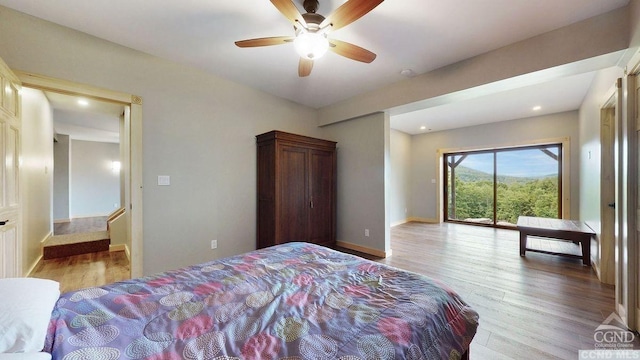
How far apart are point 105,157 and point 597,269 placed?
1151 centimetres

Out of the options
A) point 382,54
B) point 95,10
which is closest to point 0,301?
point 95,10

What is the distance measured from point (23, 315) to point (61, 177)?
829cm

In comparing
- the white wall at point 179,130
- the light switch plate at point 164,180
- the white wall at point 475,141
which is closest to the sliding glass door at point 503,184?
the white wall at point 475,141

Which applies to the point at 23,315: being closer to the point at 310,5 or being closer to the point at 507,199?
the point at 310,5

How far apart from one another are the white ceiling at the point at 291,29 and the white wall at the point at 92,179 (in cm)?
734

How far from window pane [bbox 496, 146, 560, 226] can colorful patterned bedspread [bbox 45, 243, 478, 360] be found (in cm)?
568

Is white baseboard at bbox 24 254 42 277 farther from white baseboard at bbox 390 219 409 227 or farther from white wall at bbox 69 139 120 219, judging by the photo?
white baseboard at bbox 390 219 409 227

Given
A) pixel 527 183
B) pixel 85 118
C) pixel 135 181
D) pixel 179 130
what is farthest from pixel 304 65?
pixel 527 183

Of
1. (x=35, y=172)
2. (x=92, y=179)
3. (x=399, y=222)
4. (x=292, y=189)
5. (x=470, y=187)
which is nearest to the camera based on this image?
(x=35, y=172)

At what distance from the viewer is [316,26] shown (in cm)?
178

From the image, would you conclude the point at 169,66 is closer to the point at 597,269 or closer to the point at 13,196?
the point at 13,196

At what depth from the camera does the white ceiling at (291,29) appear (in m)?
1.89

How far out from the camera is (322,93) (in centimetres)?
372

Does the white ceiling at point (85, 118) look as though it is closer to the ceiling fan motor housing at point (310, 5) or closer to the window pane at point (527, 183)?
the ceiling fan motor housing at point (310, 5)
